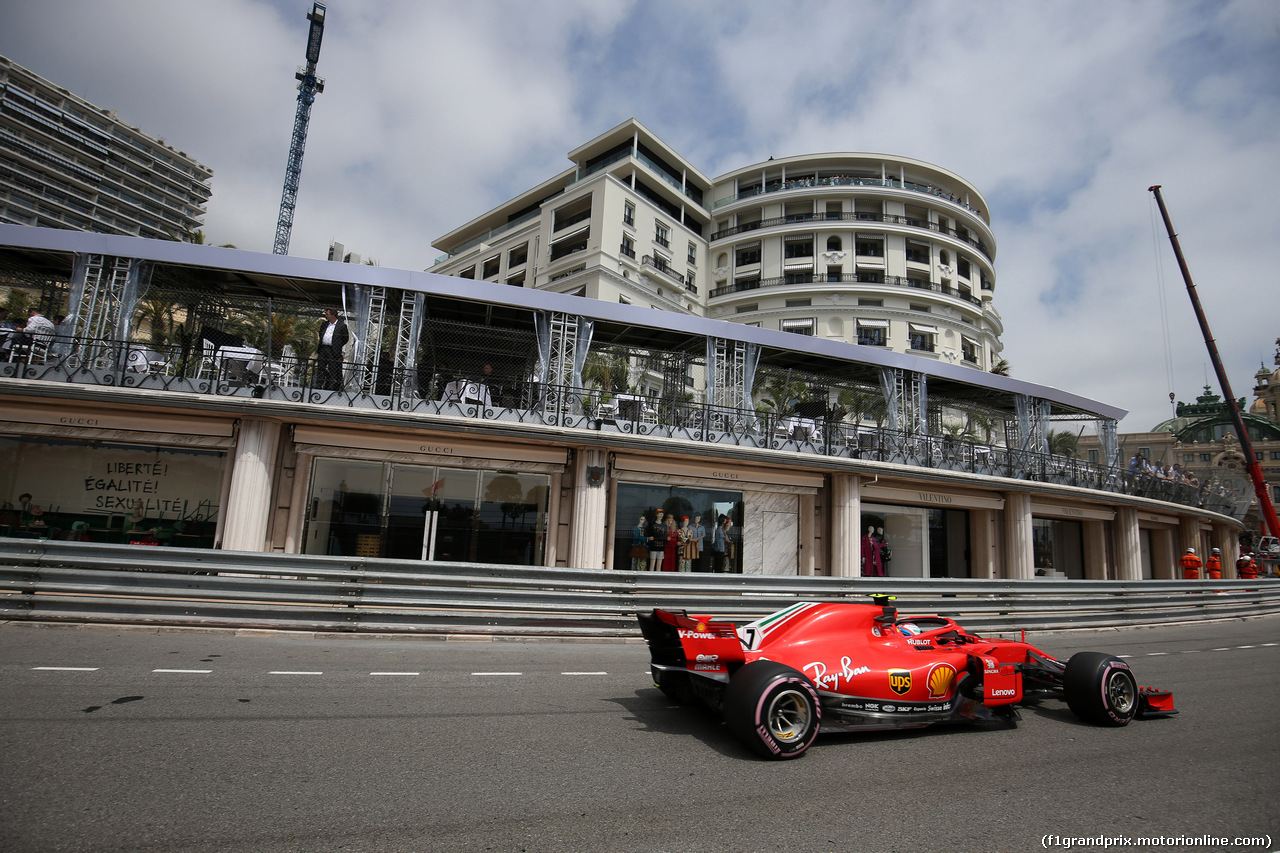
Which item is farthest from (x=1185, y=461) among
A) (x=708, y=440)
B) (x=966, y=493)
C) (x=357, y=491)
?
(x=357, y=491)

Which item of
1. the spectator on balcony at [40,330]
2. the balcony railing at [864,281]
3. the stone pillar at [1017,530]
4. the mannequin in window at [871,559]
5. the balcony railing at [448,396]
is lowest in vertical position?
the mannequin in window at [871,559]

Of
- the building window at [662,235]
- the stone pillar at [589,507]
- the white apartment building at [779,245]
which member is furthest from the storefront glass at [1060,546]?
the building window at [662,235]

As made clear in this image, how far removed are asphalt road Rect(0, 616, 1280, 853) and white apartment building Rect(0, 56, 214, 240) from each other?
106846mm

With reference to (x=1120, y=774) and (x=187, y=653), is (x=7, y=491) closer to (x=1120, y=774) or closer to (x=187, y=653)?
(x=187, y=653)

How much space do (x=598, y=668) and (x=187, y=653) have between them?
4273mm

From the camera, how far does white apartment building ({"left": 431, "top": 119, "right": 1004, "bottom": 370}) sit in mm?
51844

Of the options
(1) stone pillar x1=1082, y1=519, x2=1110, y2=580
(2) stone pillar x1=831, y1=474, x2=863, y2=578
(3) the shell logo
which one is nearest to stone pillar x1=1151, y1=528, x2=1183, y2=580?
(1) stone pillar x1=1082, y1=519, x2=1110, y2=580

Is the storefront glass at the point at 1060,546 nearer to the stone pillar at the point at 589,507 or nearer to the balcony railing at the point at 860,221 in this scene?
the stone pillar at the point at 589,507

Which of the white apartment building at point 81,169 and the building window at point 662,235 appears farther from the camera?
the white apartment building at point 81,169

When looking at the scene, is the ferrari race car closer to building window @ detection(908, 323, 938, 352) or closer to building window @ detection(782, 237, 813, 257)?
building window @ detection(908, 323, 938, 352)

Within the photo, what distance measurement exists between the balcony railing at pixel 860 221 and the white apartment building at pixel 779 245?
0.15 meters

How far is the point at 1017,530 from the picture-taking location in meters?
18.3

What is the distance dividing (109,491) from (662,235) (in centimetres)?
4767

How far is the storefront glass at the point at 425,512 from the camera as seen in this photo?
43.5 feet
